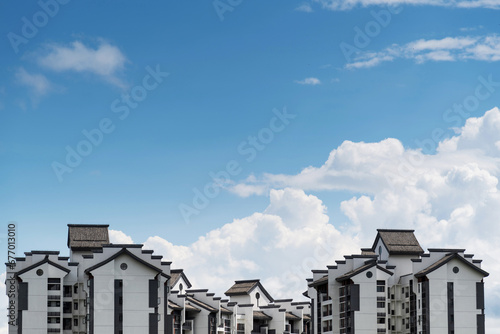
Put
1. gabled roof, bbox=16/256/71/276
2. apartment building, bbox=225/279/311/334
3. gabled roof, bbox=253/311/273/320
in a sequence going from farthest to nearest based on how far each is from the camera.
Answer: gabled roof, bbox=253/311/273/320
apartment building, bbox=225/279/311/334
gabled roof, bbox=16/256/71/276

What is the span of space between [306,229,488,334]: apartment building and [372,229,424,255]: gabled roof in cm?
9

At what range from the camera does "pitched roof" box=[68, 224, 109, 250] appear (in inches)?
3081

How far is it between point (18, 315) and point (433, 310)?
34.6 m

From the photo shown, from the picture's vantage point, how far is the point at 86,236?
79125 mm

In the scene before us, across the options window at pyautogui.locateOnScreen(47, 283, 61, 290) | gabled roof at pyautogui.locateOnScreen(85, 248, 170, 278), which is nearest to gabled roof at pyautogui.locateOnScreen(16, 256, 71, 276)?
window at pyautogui.locateOnScreen(47, 283, 61, 290)

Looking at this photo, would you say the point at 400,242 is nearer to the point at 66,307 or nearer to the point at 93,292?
the point at 93,292

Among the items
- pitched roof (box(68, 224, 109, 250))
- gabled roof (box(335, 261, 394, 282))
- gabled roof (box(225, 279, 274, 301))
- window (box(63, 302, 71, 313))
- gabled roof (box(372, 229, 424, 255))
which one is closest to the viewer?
window (box(63, 302, 71, 313))

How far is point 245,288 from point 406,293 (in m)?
22.1

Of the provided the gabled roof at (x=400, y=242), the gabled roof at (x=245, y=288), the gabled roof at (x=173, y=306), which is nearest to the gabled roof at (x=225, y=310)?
the gabled roof at (x=245, y=288)

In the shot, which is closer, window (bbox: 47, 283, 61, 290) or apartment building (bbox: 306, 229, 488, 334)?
window (bbox: 47, 283, 61, 290)

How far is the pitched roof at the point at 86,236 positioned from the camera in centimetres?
7825

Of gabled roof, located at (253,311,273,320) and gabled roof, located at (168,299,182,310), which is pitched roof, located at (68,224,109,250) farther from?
gabled roof, located at (253,311,273,320)

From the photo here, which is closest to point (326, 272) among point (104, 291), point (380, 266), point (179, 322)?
point (380, 266)

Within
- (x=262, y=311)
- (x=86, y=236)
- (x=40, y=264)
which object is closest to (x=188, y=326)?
(x=86, y=236)
